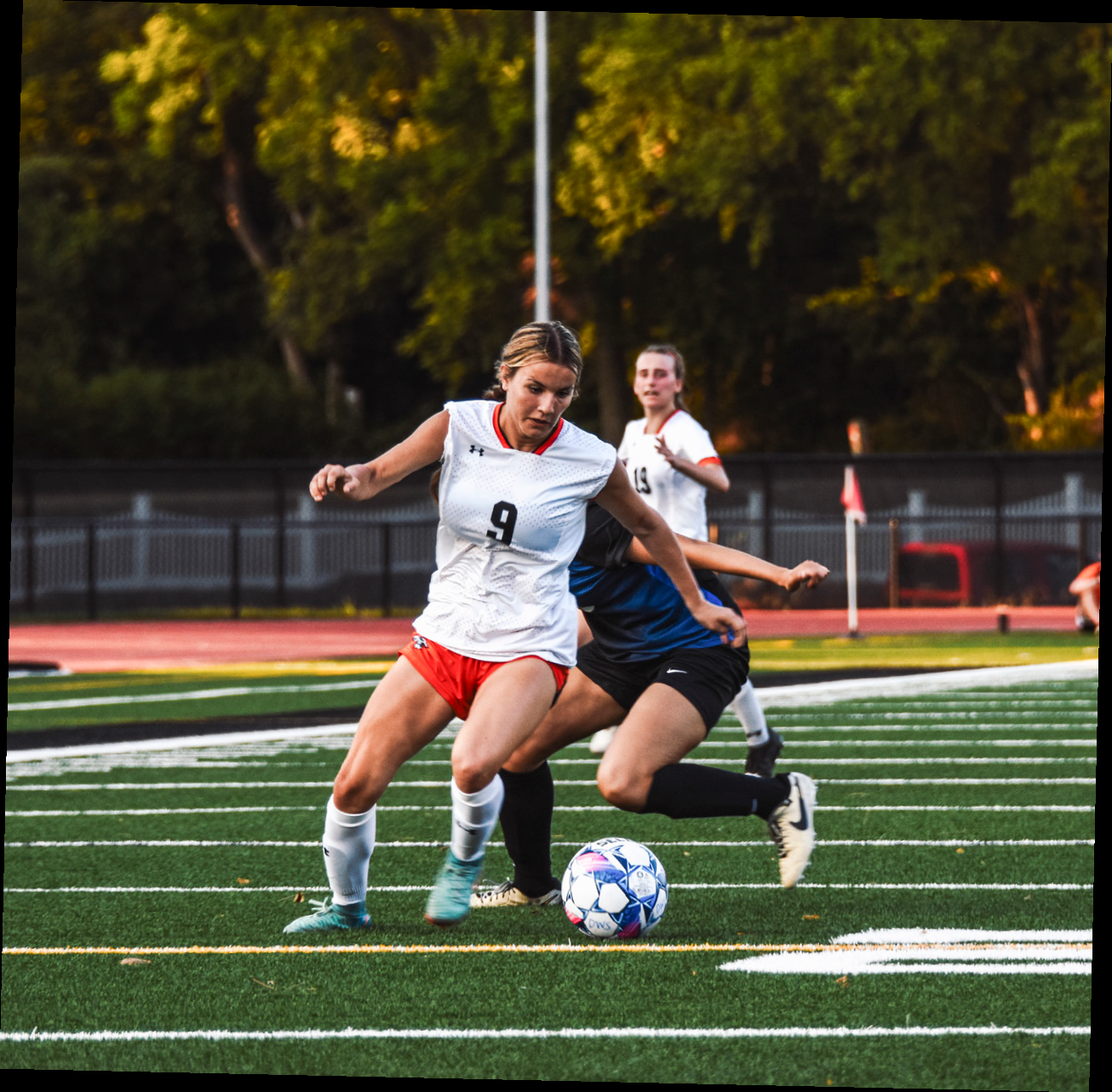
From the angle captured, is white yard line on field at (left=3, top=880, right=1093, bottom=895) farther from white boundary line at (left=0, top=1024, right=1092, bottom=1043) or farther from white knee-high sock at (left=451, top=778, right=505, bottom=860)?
white boundary line at (left=0, top=1024, right=1092, bottom=1043)

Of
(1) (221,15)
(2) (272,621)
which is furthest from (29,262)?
(2) (272,621)

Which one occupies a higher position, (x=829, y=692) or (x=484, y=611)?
(x=484, y=611)

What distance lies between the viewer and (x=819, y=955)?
597cm

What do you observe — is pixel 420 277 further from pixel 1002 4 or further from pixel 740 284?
pixel 1002 4

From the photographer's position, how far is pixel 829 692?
53.5ft

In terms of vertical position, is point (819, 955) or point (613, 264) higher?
point (613, 264)

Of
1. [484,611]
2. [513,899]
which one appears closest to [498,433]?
[484,611]

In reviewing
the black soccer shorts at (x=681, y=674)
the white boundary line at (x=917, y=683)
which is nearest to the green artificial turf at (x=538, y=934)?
the black soccer shorts at (x=681, y=674)

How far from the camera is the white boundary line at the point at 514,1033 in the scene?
4.96m

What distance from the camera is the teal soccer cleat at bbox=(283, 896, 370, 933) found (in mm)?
6406

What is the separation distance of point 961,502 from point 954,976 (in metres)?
25.1

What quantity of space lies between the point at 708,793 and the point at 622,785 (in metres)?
0.32

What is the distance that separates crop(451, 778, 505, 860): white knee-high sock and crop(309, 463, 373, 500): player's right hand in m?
1.12

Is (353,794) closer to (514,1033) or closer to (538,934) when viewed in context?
(538,934)
